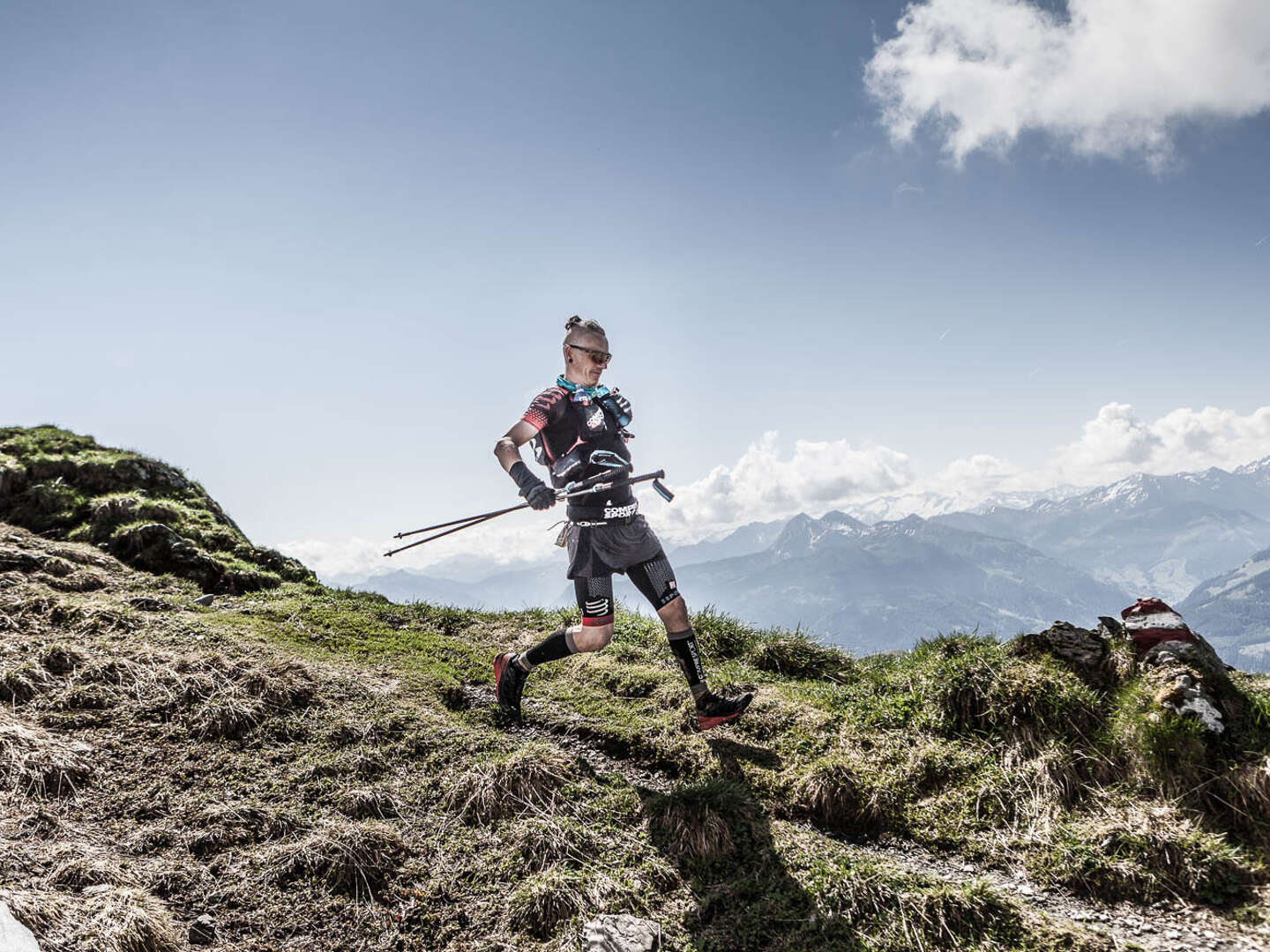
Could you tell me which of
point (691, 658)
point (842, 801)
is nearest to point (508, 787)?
point (691, 658)

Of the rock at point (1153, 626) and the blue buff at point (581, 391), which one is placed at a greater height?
the blue buff at point (581, 391)

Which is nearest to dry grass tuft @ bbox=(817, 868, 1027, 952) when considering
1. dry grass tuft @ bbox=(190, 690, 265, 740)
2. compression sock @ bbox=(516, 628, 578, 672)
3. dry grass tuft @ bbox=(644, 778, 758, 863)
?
dry grass tuft @ bbox=(644, 778, 758, 863)

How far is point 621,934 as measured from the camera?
3535 mm

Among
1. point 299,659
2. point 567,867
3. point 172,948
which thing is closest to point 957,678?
point 567,867

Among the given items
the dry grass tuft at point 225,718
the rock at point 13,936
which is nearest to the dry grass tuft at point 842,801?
the rock at point 13,936

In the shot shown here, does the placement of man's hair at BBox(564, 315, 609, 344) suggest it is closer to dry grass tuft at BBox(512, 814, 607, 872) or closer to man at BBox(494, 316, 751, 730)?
man at BBox(494, 316, 751, 730)

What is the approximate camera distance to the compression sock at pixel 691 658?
6.29 meters

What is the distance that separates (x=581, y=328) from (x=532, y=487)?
6.33 feet

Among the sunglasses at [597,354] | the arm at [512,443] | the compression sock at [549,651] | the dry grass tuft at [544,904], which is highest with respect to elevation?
the sunglasses at [597,354]

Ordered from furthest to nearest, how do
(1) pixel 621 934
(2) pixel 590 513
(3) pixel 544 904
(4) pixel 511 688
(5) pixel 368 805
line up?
(4) pixel 511 688
(2) pixel 590 513
(5) pixel 368 805
(3) pixel 544 904
(1) pixel 621 934

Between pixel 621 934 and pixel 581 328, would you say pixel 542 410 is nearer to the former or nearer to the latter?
pixel 581 328

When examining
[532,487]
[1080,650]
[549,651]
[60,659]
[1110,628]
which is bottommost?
[1080,650]

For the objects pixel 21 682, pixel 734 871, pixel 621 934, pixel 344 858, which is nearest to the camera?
pixel 621 934

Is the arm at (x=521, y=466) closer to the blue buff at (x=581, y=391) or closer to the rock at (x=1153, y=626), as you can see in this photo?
the blue buff at (x=581, y=391)
